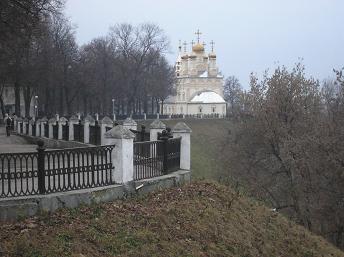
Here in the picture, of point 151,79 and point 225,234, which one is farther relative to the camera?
point 151,79

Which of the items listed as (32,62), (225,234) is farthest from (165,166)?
(32,62)

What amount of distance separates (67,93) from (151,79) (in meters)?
16.0

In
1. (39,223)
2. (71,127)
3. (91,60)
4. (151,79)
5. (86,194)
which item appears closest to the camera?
(39,223)

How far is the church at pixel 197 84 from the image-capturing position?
94188 millimetres

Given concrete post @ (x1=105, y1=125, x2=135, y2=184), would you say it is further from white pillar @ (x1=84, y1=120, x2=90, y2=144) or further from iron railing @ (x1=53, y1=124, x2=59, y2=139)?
iron railing @ (x1=53, y1=124, x2=59, y2=139)

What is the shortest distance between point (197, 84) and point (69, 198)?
88348 mm

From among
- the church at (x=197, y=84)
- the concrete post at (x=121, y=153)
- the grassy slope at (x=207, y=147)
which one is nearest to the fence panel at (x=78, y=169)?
the concrete post at (x=121, y=153)

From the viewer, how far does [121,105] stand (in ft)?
238

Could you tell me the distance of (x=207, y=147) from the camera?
50750 millimetres

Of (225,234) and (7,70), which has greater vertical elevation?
(7,70)

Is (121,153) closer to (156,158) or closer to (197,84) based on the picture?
(156,158)

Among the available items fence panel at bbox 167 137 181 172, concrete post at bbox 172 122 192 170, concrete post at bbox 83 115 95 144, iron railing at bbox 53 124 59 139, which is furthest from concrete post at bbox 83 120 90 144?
fence panel at bbox 167 137 181 172

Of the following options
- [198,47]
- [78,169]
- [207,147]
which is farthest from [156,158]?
[198,47]

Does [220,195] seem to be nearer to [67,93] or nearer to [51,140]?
[51,140]
